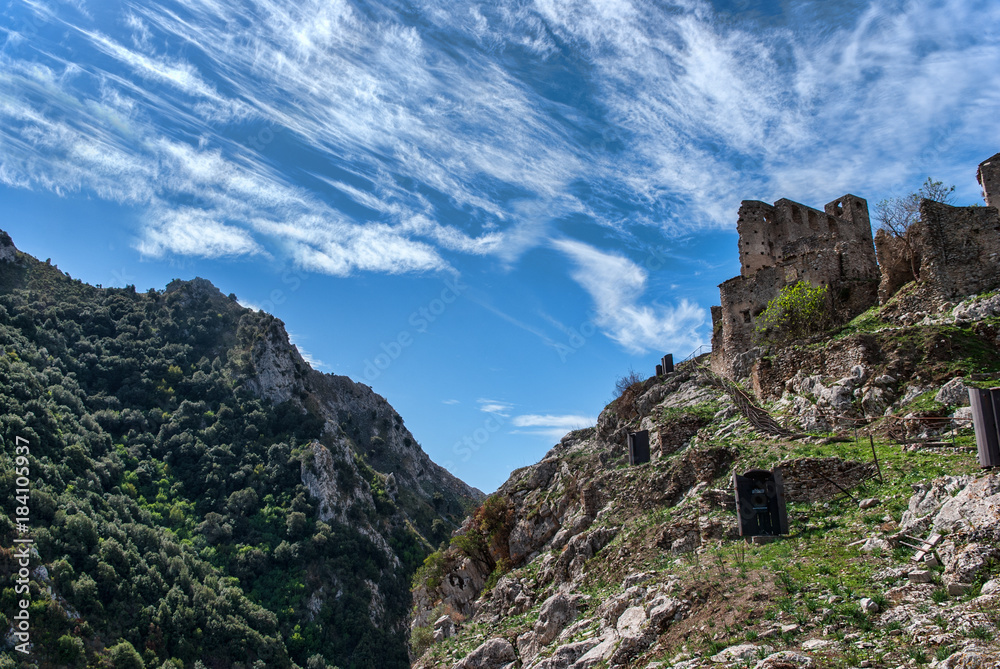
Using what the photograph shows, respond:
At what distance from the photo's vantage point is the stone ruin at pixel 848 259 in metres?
21.5

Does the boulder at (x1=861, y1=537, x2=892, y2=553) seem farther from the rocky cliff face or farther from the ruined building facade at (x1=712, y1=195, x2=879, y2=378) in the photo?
the rocky cliff face

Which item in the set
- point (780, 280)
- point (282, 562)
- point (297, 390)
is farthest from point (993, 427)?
point (297, 390)

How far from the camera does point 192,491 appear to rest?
8244cm

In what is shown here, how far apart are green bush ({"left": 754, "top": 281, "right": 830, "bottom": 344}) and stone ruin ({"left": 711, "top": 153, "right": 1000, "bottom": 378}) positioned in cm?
70

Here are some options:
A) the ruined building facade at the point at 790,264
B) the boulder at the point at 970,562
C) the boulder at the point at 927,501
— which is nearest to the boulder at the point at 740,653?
the boulder at the point at 970,562

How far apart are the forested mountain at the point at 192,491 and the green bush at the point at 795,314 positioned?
55.4 meters

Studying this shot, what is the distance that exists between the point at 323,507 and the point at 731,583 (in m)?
80.4

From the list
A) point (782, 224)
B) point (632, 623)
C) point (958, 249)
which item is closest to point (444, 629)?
point (632, 623)

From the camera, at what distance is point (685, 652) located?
10.1m

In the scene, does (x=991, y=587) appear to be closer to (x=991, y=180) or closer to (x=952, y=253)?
(x=952, y=253)

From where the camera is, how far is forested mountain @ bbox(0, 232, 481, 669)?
5609 cm

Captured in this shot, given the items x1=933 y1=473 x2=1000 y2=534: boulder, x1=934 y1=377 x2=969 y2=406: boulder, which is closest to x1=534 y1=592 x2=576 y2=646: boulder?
x1=933 y1=473 x2=1000 y2=534: boulder

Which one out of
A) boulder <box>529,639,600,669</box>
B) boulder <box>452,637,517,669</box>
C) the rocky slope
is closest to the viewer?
the rocky slope

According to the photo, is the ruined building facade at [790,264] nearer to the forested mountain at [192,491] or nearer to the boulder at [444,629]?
the boulder at [444,629]
